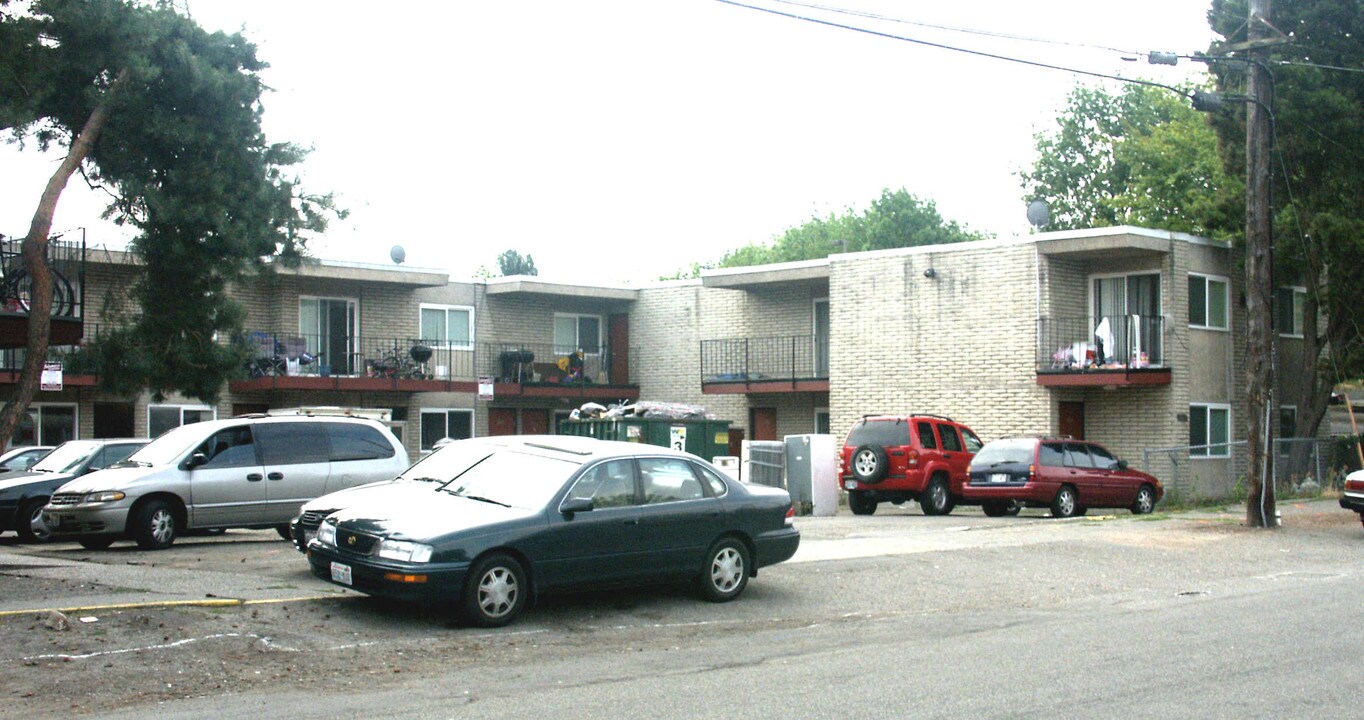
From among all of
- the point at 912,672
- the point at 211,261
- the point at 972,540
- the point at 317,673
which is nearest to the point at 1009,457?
the point at 972,540

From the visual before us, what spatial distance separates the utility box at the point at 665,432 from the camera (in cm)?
2736

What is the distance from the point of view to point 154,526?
16141 mm

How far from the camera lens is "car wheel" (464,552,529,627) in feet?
35.7

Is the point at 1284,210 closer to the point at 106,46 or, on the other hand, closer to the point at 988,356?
the point at 988,356

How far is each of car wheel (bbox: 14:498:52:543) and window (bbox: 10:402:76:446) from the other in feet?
38.9

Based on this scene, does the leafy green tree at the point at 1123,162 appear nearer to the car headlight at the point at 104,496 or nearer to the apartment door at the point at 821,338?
the apartment door at the point at 821,338

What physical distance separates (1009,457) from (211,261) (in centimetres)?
1351

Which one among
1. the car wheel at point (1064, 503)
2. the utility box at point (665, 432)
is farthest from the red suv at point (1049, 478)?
the utility box at point (665, 432)

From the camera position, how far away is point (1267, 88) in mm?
20328

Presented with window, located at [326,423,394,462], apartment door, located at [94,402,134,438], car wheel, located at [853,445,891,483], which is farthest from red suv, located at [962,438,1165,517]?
apartment door, located at [94,402,134,438]

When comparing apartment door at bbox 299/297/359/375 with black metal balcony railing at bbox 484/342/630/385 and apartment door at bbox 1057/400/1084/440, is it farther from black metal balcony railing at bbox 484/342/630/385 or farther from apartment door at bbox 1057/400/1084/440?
apartment door at bbox 1057/400/1084/440

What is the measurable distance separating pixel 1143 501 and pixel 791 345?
473 inches

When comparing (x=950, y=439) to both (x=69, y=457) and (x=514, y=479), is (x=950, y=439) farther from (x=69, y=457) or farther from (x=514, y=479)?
(x=69, y=457)

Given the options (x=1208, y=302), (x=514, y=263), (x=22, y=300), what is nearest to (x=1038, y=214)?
(x=1208, y=302)
